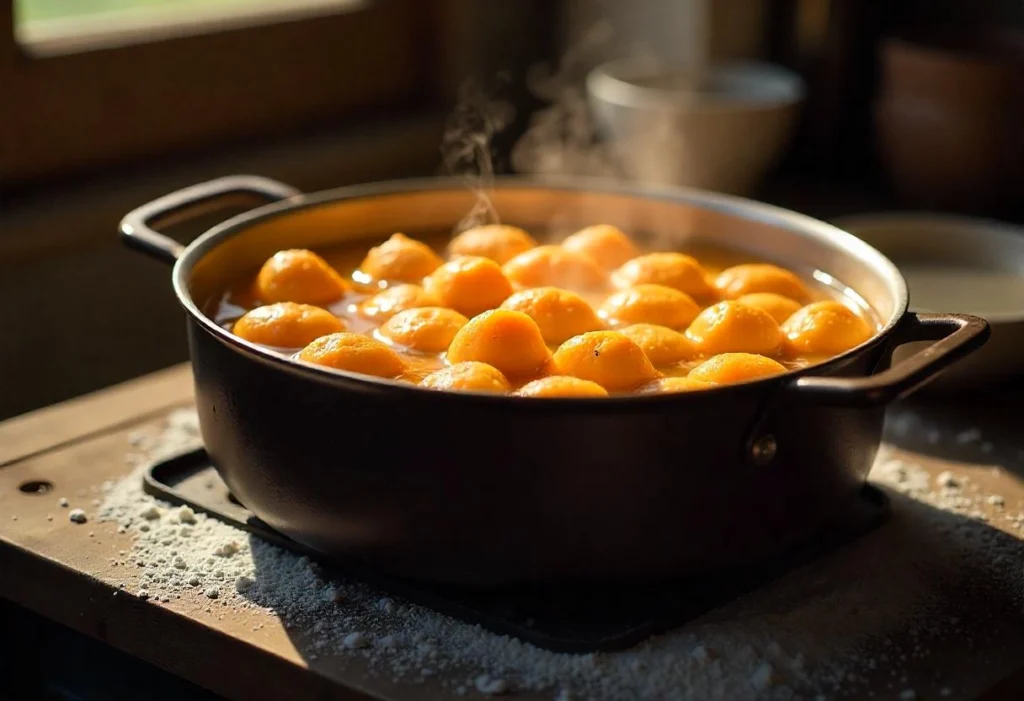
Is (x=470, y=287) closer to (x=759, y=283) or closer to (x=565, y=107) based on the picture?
(x=759, y=283)

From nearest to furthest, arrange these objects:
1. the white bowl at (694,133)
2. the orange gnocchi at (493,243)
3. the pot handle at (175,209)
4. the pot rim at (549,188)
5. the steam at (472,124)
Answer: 1. the pot rim at (549,188)
2. the pot handle at (175,209)
3. the orange gnocchi at (493,243)
4. the white bowl at (694,133)
5. the steam at (472,124)

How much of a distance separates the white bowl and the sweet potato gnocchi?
0.62 meters

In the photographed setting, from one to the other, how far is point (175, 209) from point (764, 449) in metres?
0.73

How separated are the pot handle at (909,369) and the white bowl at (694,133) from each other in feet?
3.32

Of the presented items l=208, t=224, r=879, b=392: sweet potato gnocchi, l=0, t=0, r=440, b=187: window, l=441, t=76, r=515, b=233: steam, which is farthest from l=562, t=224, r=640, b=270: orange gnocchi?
l=0, t=0, r=440, b=187: window

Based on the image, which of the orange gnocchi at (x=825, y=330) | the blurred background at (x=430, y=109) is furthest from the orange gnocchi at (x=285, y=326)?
the blurred background at (x=430, y=109)

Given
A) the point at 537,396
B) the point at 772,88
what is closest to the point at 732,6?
the point at 772,88

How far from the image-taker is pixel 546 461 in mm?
940

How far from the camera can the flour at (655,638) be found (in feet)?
3.19

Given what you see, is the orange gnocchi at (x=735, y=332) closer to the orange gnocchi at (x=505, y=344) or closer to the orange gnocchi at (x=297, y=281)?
the orange gnocchi at (x=505, y=344)

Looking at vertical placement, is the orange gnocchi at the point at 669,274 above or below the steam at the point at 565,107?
above

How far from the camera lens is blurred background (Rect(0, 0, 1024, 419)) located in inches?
76.7

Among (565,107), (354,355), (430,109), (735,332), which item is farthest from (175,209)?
(565,107)

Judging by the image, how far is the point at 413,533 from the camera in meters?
0.99
